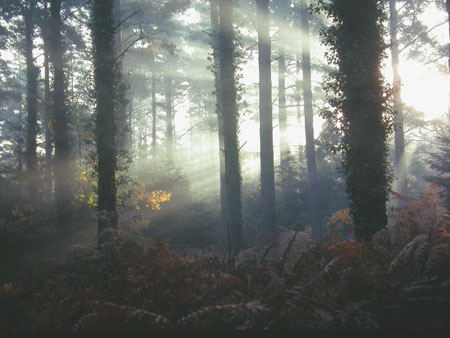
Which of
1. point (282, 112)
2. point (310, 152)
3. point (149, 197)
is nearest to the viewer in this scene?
point (149, 197)

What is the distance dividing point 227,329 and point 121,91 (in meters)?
9.60

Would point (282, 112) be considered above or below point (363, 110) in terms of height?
above

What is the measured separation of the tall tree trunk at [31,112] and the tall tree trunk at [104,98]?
9.27 metres

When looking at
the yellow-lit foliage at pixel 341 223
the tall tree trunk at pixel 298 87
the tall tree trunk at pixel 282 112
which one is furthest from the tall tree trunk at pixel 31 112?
the tall tree trunk at pixel 298 87

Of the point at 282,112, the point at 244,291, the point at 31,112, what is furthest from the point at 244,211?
the point at 244,291

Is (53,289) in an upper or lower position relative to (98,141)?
lower

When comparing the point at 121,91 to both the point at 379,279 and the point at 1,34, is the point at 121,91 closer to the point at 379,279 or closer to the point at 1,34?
the point at 379,279

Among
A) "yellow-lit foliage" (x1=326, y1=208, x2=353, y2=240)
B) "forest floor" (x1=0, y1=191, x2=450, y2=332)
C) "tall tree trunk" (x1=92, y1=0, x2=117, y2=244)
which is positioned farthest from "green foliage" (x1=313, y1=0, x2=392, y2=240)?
"tall tree trunk" (x1=92, y1=0, x2=117, y2=244)

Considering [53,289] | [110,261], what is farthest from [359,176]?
[53,289]

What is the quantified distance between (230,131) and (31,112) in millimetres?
14336

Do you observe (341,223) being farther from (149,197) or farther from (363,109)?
(149,197)

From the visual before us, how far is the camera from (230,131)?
13.6m

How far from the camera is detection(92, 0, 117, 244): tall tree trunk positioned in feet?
36.9

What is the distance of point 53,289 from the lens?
456 centimetres
